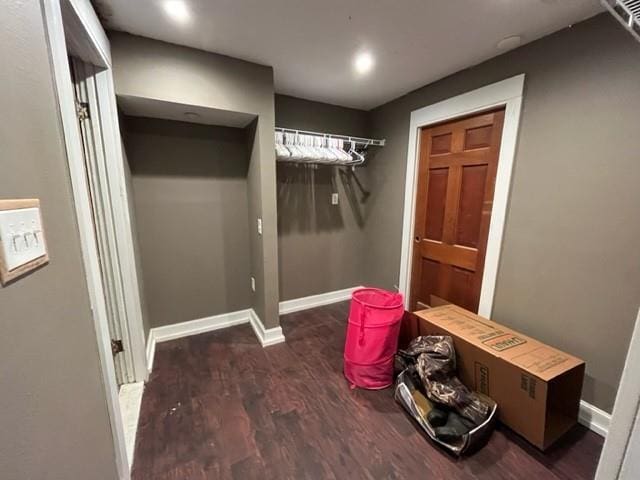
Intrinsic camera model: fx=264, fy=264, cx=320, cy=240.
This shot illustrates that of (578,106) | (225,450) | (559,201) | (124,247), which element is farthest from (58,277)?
(578,106)

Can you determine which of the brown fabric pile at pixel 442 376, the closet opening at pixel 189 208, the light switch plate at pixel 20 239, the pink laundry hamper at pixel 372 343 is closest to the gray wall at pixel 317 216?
the closet opening at pixel 189 208

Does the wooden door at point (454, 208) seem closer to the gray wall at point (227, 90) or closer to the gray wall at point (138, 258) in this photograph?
the gray wall at point (227, 90)

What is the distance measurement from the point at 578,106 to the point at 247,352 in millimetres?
2853

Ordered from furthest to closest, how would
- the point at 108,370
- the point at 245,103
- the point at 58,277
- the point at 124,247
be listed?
the point at 245,103, the point at 124,247, the point at 108,370, the point at 58,277

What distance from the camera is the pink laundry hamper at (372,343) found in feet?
5.82

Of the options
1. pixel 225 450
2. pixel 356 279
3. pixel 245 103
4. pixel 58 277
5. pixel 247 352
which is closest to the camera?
pixel 58 277

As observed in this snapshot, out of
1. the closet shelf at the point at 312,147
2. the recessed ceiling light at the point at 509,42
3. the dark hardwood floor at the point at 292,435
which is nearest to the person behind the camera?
the dark hardwood floor at the point at 292,435

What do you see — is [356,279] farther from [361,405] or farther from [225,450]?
[225,450]

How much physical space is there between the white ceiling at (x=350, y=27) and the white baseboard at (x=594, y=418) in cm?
221

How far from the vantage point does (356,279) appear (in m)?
3.43

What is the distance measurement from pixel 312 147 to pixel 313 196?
595mm

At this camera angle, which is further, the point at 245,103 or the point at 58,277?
the point at 245,103

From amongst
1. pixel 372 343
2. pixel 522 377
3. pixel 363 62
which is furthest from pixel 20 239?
pixel 363 62

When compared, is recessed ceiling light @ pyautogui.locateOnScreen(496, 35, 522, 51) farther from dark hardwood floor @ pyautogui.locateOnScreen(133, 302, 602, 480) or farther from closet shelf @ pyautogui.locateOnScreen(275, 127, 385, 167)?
dark hardwood floor @ pyautogui.locateOnScreen(133, 302, 602, 480)
